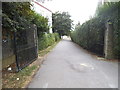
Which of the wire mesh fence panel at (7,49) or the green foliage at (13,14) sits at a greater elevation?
the green foliage at (13,14)

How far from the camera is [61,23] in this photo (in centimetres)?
4166

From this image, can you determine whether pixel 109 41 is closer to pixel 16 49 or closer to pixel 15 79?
pixel 16 49

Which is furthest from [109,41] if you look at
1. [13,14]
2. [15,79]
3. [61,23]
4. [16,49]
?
[61,23]

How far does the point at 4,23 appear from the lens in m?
5.14

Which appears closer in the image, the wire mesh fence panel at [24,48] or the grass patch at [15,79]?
the grass patch at [15,79]

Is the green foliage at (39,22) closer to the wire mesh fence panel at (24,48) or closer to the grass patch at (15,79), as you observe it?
the wire mesh fence panel at (24,48)

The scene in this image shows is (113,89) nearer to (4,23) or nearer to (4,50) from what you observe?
(4,23)

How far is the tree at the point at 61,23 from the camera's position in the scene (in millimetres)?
41272

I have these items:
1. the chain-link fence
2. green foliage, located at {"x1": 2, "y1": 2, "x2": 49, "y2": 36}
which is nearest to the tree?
the chain-link fence

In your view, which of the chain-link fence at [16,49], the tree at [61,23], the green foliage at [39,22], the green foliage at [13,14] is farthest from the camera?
the tree at [61,23]

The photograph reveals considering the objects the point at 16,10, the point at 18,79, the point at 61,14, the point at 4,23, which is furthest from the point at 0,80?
the point at 61,14

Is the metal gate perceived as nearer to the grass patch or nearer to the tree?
the grass patch

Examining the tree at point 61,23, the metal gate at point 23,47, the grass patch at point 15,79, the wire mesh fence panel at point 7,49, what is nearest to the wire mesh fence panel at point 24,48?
the metal gate at point 23,47

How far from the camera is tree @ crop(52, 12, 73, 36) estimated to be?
4127 cm
